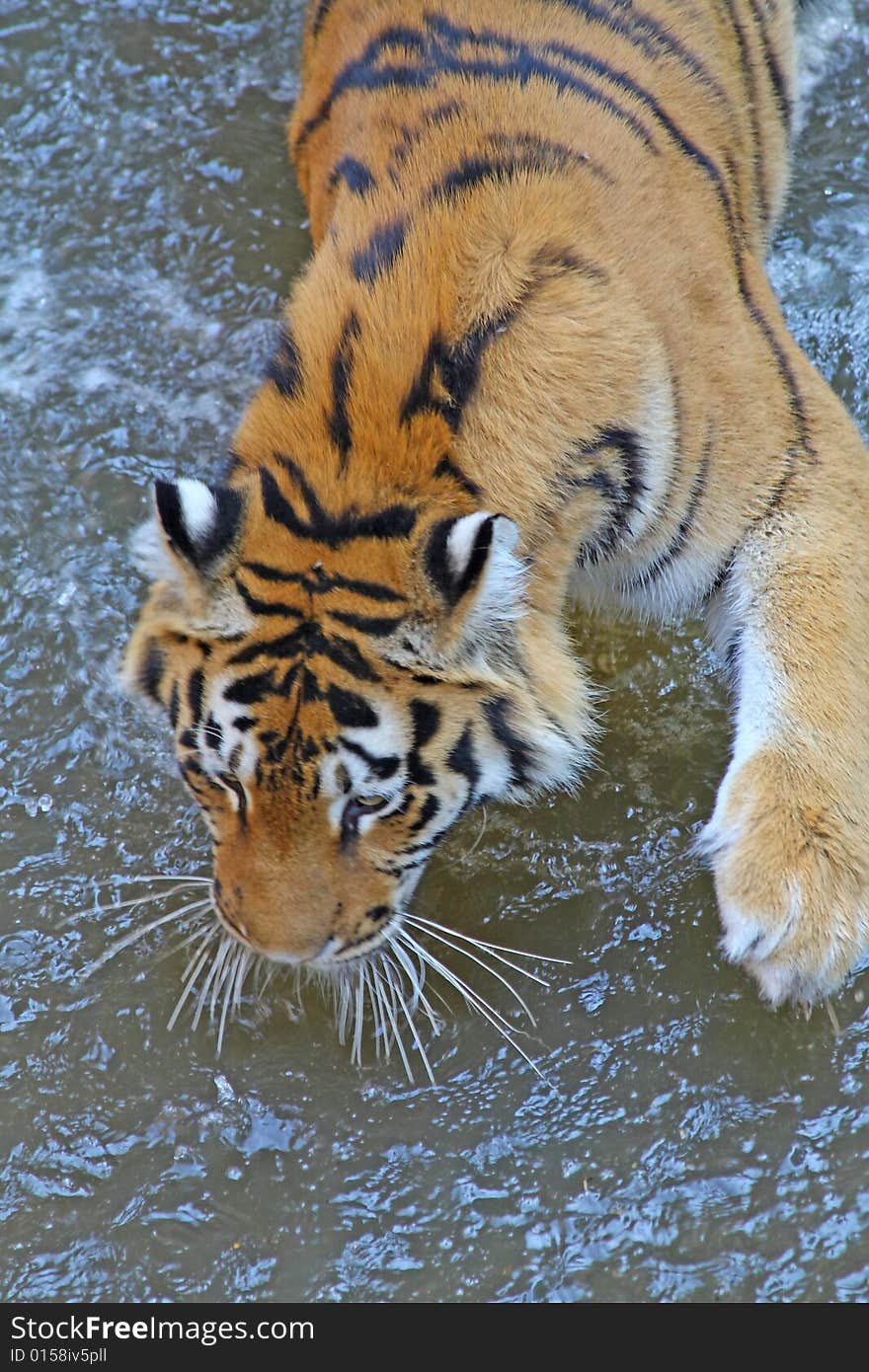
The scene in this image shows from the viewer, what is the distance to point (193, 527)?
2.07 m

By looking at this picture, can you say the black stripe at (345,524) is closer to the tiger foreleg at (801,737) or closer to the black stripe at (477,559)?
the black stripe at (477,559)

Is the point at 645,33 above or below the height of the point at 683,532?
above

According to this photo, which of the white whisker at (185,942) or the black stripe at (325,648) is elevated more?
the black stripe at (325,648)

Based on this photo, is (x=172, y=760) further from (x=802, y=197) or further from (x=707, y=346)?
(x=802, y=197)

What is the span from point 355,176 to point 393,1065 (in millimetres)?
1503

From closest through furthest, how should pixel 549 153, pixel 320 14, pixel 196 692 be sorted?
pixel 196 692 < pixel 549 153 < pixel 320 14

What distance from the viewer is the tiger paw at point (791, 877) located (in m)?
2.39

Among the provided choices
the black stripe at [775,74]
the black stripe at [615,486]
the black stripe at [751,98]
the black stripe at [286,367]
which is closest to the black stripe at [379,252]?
the black stripe at [286,367]

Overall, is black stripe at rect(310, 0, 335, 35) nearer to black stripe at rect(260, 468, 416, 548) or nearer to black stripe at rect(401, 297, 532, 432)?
black stripe at rect(401, 297, 532, 432)

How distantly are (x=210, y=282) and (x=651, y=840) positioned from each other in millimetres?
1955

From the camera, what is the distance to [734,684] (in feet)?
8.91

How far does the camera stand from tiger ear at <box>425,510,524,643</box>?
76.8 inches

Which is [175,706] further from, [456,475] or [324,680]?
[456,475]

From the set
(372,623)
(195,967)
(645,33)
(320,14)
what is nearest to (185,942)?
(195,967)
